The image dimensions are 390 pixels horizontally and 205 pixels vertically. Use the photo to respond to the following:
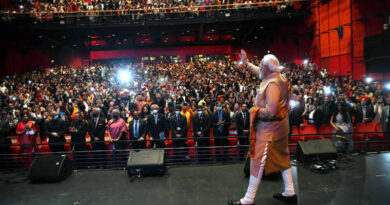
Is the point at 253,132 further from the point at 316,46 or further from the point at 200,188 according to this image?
the point at 316,46

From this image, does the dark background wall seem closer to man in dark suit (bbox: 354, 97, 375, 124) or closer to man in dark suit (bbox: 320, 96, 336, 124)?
man in dark suit (bbox: 354, 97, 375, 124)

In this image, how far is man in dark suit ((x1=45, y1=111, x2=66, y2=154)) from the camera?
588 centimetres

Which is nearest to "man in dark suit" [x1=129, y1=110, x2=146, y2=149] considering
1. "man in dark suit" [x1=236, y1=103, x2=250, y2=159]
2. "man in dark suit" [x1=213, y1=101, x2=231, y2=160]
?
"man in dark suit" [x1=213, y1=101, x2=231, y2=160]

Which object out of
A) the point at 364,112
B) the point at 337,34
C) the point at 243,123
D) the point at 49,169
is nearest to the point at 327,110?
the point at 364,112

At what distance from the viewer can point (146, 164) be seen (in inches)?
164

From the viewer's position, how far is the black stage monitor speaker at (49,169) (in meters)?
4.08

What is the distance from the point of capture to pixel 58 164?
4.19 meters

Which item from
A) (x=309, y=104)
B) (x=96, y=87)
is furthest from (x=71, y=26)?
(x=309, y=104)

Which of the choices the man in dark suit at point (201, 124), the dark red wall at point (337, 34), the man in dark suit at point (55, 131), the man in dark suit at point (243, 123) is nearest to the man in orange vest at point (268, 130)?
the man in dark suit at point (243, 123)

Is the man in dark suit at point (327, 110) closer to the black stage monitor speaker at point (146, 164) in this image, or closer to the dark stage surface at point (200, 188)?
the dark stage surface at point (200, 188)

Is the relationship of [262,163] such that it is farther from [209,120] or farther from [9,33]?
[9,33]

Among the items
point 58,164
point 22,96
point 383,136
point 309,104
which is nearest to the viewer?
point 58,164

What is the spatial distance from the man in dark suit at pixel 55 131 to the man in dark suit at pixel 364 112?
7188 mm

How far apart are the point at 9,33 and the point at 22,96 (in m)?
9.04
